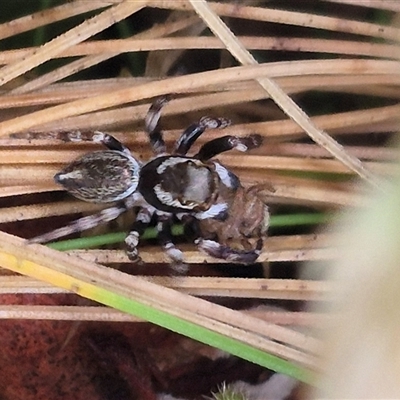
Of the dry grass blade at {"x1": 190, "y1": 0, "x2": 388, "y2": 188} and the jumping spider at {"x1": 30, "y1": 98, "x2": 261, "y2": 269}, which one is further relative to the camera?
the jumping spider at {"x1": 30, "y1": 98, "x2": 261, "y2": 269}

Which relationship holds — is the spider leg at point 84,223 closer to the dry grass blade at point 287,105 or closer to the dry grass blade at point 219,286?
the dry grass blade at point 219,286

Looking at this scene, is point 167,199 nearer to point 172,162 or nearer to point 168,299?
point 172,162

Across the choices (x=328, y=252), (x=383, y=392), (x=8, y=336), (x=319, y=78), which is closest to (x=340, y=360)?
(x=383, y=392)

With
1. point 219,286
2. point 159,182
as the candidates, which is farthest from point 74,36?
point 219,286

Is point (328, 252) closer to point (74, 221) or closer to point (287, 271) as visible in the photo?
point (287, 271)

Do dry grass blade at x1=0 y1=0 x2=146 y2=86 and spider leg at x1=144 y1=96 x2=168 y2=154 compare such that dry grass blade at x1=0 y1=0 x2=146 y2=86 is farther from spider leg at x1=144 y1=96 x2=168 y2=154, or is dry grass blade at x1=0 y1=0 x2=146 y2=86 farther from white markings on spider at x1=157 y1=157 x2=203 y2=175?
white markings on spider at x1=157 y1=157 x2=203 y2=175

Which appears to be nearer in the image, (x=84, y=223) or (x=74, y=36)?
(x=74, y=36)

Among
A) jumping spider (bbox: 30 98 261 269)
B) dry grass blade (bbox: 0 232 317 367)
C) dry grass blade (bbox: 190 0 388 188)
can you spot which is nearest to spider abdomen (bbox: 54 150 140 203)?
jumping spider (bbox: 30 98 261 269)
